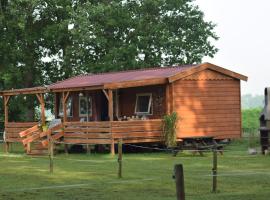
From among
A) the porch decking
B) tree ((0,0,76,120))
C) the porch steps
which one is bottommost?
the porch steps

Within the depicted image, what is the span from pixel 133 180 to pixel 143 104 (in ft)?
52.5

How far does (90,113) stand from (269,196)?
22300 mm

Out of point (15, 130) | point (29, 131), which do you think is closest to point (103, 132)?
point (29, 131)

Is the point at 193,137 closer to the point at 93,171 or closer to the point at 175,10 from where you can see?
the point at 93,171

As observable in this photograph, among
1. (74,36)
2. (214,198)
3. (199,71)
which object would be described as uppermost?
(74,36)

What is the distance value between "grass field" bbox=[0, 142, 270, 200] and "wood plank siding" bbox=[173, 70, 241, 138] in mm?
6181

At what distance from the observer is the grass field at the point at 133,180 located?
560 inches

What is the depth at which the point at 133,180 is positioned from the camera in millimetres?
17109

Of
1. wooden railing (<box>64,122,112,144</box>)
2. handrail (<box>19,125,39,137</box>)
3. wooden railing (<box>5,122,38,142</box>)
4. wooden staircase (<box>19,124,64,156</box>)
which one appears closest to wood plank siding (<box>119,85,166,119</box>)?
wooden railing (<box>64,122,112,144</box>)

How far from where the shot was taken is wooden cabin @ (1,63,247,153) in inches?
1152

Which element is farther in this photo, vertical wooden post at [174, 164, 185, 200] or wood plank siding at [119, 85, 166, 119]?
wood plank siding at [119, 85, 166, 119]

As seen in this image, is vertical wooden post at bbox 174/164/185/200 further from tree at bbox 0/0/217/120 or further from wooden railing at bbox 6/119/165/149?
tree at bbox 0/0/217/120

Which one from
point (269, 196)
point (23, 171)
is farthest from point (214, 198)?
point (23, 171)

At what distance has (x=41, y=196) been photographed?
554 inches
